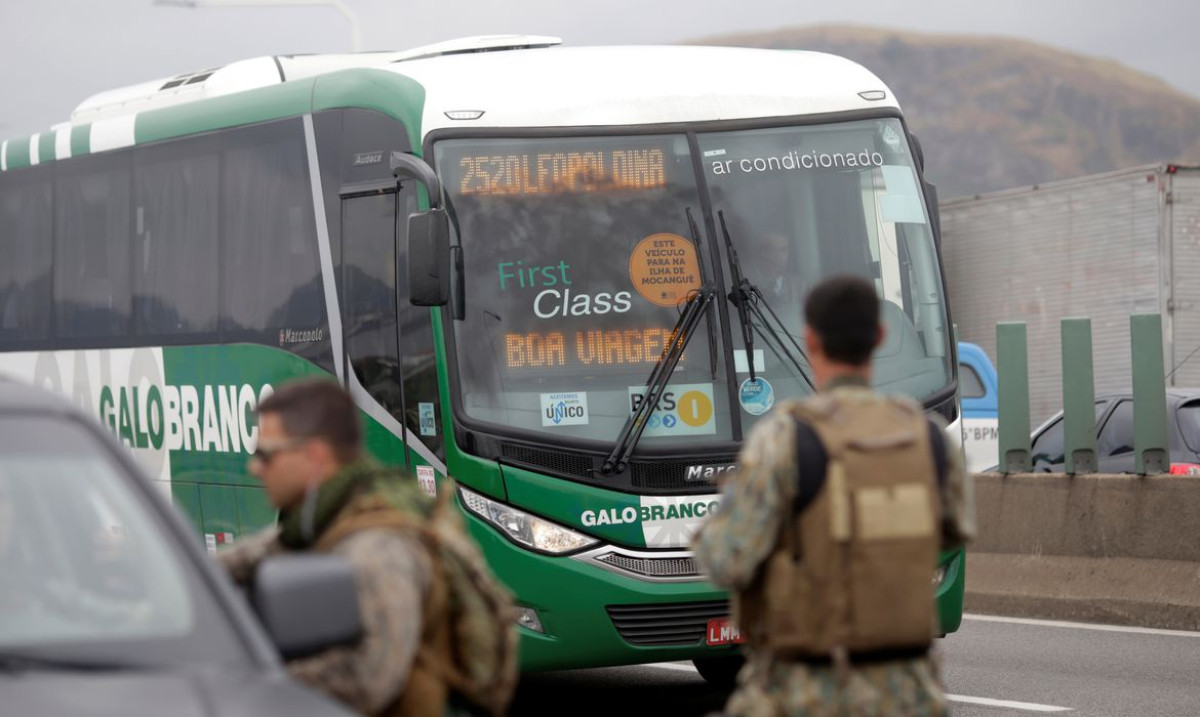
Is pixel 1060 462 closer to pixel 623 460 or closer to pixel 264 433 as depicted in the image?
pixel 623 460

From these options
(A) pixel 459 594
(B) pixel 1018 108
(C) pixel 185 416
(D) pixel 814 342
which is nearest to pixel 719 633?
(C) pixel 185 416

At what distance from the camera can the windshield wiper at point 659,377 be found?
9797 mm

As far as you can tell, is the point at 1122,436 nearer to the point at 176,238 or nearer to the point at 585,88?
the point at 585,88

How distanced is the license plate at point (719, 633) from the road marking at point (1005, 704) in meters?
1.47

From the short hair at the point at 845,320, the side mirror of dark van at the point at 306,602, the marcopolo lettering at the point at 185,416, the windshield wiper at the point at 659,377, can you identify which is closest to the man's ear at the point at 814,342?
the short hair at the point at 845,320

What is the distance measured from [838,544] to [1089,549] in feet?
34.2

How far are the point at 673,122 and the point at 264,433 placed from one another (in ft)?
21.1

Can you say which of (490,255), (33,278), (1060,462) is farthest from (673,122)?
(1060,462)

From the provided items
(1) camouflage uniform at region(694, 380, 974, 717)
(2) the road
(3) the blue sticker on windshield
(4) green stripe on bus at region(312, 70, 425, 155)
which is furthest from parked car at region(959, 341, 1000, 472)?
(1) camouflage uniform at region(694, 380, 974, 717)

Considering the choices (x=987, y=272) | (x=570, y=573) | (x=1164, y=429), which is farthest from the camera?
(x=987, y=272)

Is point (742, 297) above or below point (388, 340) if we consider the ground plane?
above

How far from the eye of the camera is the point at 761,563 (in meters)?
4.59

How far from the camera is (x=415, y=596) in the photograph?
13.6ft

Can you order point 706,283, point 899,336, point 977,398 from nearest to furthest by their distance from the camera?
1. point 706,283
2. point 899,336
3. point 977,398
